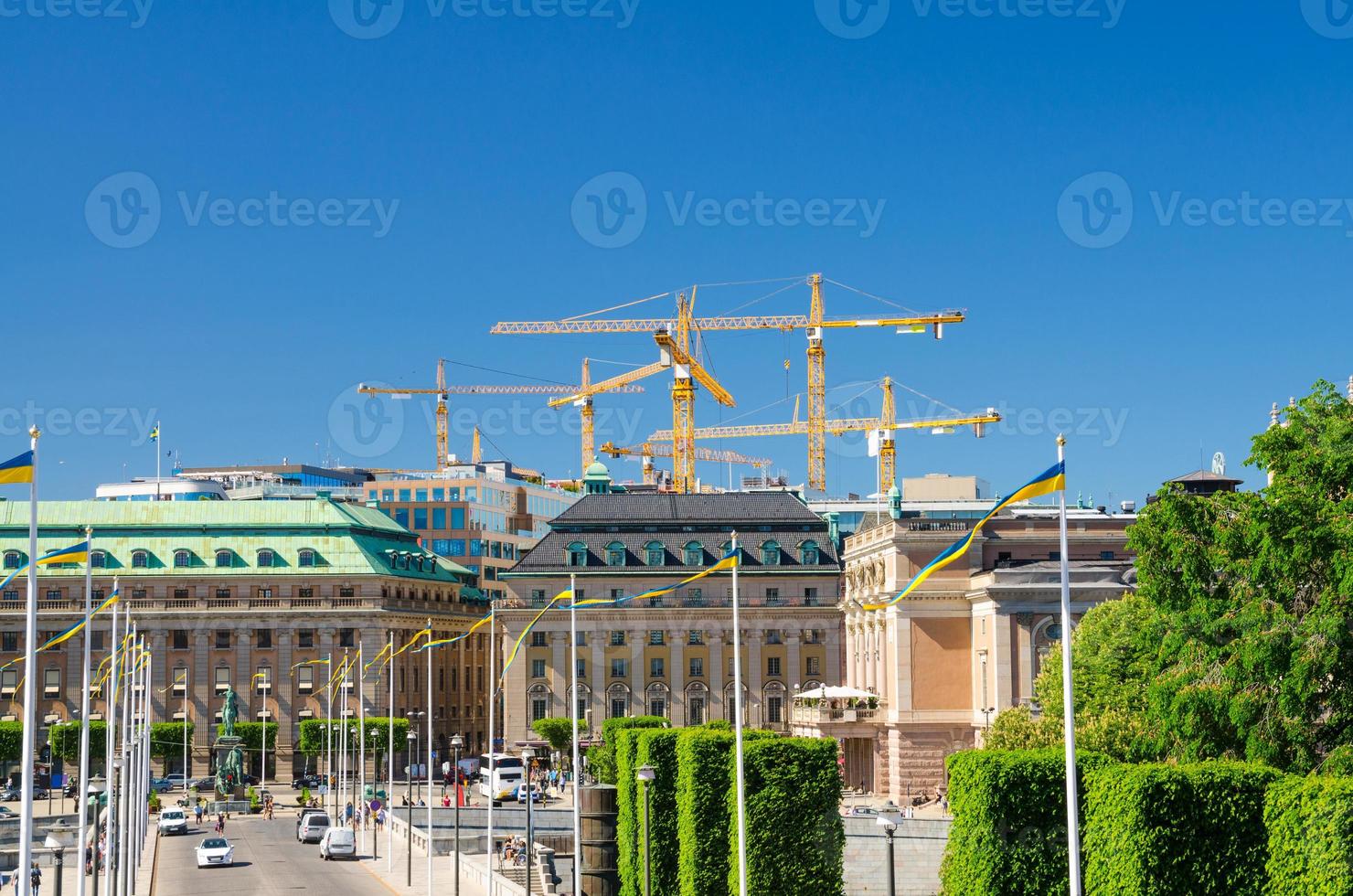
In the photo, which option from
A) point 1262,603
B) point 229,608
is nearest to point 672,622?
point 229,608

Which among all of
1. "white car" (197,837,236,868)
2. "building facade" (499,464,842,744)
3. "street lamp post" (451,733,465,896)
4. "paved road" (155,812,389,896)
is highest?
"building facade" (499,464,842,744)

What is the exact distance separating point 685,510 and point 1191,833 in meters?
120

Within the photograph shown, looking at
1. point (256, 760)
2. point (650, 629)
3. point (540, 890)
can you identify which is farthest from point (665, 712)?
point (540, 890)

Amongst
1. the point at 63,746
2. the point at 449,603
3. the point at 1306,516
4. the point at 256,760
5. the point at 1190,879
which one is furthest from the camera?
the point at 449,603

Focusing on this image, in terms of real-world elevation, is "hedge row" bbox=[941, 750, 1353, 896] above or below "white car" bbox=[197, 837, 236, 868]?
above

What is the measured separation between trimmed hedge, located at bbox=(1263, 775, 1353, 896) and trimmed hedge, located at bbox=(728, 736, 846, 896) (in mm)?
21036

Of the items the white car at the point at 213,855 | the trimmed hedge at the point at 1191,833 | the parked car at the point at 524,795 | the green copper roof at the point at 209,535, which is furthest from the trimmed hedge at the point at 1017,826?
the green copper roof at the point at 209,535

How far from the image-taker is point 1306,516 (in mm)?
A: 69062

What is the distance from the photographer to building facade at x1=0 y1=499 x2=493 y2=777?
17412 cm

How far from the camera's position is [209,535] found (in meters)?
181

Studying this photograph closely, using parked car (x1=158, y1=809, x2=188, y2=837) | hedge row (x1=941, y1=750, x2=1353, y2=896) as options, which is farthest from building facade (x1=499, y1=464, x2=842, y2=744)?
hedge row (x1=941, y1=750, x2=1353, y2=896)

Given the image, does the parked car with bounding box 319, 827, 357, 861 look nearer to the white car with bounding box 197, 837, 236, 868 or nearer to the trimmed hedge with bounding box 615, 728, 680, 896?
the white car with bounding box 197, 837, 236, 868

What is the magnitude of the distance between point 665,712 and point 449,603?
3791 centimetres

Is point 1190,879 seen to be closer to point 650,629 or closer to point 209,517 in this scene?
point 650,629
